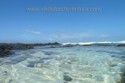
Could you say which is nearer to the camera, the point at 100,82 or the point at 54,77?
the point at 100,82

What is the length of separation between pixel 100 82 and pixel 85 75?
118 cm

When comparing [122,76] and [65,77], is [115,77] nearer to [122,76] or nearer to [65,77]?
[122,76]

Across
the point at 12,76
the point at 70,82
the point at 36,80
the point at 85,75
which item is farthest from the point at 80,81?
the point at 12,76

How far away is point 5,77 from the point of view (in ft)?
27.5

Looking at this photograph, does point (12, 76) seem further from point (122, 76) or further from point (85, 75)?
point (122, 76)

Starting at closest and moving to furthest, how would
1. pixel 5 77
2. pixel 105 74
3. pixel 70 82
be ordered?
1. pixel 70 82
2. pixel 5 77
3. pixel 105 74

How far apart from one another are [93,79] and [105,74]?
3.65ft

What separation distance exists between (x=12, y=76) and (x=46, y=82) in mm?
1694

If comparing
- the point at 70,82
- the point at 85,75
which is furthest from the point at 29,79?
the point at 85,75

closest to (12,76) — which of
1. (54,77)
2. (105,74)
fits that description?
(54,77)

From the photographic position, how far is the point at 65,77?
8.49 metres

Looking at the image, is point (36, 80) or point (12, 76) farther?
point (12, 76)

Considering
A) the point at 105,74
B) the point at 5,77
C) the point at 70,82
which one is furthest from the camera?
the point at 105,74

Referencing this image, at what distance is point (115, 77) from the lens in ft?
27.6
